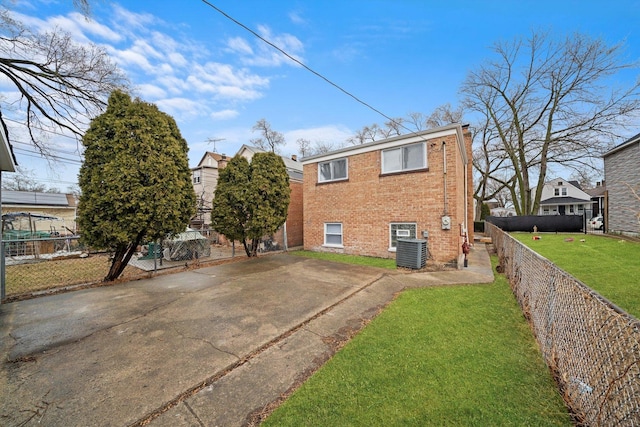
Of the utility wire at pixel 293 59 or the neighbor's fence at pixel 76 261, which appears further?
the neighbor's fence at pixel 76 261

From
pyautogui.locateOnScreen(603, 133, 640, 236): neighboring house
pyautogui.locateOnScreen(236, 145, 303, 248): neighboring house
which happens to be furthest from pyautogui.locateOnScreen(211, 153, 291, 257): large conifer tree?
pyautogui.locateOnScreen(603, 133, 640, 236): neighboring house

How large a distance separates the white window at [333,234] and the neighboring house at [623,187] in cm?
1314

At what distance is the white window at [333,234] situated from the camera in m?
11.0

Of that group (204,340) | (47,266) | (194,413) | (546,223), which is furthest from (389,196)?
(546,223)

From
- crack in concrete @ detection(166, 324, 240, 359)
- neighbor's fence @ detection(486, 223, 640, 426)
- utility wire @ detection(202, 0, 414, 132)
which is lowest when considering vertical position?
crack in concrete @ detection(166, 324, 240, 359)

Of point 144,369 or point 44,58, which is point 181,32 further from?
point 144,369

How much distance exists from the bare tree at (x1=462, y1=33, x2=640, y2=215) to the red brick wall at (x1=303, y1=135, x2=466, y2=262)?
56.8ft

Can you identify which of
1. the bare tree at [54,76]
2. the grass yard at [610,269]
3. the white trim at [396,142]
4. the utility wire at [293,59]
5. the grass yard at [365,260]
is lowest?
the grass yard at [365,260]

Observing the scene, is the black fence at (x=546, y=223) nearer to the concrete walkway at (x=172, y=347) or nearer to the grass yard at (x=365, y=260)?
the grass yard at (x=365, y=260)

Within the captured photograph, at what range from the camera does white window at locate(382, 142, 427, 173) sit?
8773 mm

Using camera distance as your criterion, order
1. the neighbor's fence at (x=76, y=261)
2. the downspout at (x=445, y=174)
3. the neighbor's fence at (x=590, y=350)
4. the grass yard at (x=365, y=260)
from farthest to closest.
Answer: the grass yard at (x=365, y=260) → the downspout at (x=445, y=174) → the neighbor's fence at (x=76, y=261) → the neighbor's fence at (x=590, y=350)

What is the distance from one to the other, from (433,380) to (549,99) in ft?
91.5

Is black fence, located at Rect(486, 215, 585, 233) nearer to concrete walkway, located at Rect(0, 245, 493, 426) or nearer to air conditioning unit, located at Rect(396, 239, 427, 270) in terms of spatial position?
air conditioning unit, located at Rect(396, 239, 427, 270)

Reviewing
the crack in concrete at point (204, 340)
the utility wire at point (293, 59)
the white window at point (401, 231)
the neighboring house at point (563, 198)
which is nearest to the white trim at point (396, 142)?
the utility wire at point (293, 59)
